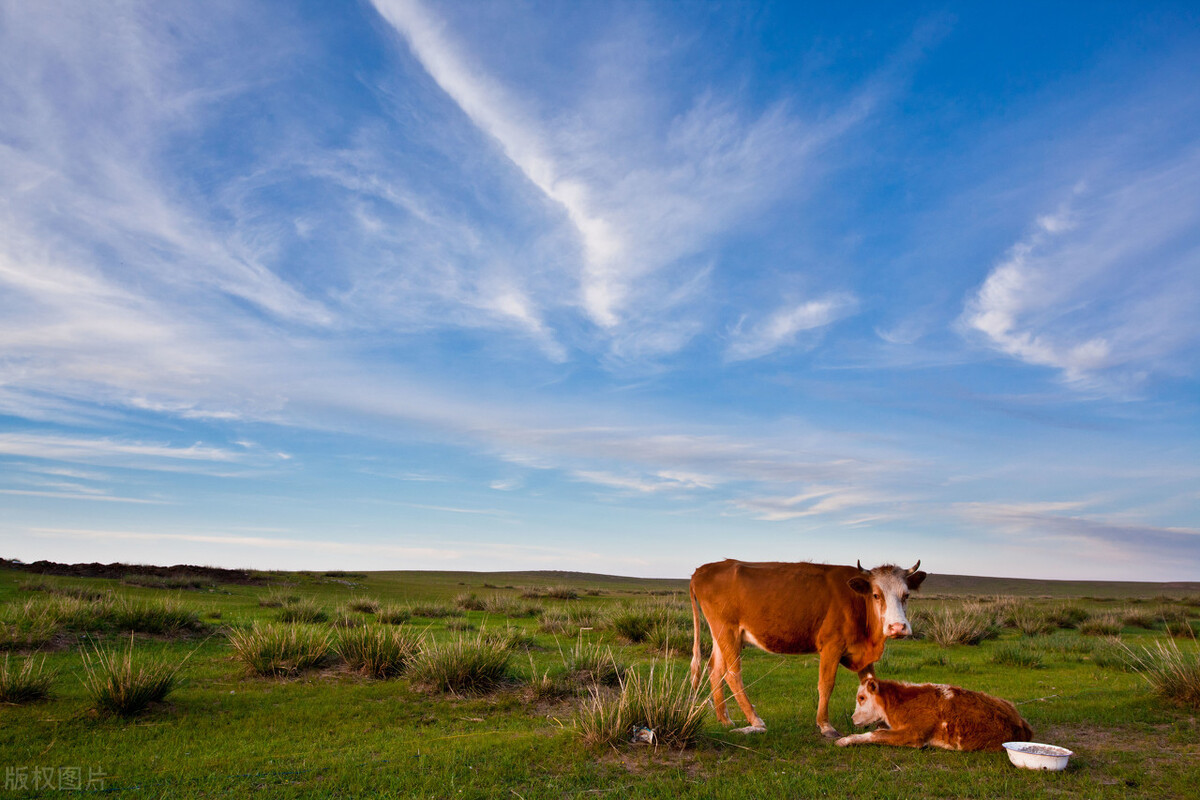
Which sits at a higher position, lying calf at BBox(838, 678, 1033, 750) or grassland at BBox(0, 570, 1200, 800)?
lying calf at BBox(838, 678, 1033, 750)

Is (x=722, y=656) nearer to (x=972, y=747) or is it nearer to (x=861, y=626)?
(x=861, y=626)

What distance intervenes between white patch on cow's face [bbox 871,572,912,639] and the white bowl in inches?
55.9

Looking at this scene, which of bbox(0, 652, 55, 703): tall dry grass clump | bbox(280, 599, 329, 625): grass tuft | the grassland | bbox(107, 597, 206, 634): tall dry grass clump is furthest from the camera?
bbox(280, 599, 329, 625): grass tuft

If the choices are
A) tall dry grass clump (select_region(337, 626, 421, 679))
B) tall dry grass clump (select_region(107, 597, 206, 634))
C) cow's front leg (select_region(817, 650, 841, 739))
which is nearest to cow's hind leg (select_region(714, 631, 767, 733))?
cow's front leg (select_region(817, 650, 841, 739))

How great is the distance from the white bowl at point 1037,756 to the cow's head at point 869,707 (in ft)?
4.41

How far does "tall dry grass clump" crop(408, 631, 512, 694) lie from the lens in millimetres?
10883

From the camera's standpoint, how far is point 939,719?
7.77m

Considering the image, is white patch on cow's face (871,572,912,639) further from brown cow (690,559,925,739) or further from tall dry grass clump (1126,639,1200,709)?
tall dry grass clump (1126,639,1200,709)

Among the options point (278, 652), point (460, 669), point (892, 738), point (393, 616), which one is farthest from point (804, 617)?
point (393, 616)

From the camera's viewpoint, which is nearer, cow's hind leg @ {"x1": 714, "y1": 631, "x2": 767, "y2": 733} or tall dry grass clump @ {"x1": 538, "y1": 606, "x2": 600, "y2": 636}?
cow's hind leg @ {"x1": 714, "y1": 631, "x2": 767, "y2": 733}

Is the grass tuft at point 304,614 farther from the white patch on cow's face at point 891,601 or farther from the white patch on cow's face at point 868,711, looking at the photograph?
the white patch on cow's face at point 891,601

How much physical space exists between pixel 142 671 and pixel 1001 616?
2829 cm

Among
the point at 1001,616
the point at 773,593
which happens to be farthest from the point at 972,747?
the point at 1001,616

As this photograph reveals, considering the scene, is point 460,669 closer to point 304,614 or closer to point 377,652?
point 377,652
